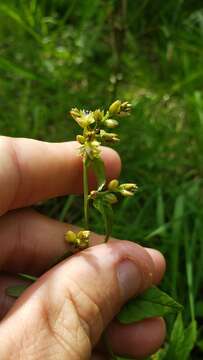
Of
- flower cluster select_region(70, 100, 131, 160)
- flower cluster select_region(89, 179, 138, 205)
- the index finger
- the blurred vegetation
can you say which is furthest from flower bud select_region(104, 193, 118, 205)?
the blurred vegetation

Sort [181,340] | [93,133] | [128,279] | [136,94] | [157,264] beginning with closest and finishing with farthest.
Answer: [93,133], [128,279], [181,340], [157,264], [136,94]

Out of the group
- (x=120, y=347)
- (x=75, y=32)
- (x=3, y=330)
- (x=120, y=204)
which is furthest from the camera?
(x=75, y=32)

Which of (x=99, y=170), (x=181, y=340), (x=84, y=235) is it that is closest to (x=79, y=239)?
(x=84, y=235)

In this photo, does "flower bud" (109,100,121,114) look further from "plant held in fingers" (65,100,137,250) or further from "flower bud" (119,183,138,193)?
"flower bud" (119,183,138,193)

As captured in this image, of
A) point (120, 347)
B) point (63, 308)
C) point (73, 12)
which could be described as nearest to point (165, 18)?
point (73, 12)

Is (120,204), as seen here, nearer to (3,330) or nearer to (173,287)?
(173,287)

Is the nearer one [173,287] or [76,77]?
[173,287]

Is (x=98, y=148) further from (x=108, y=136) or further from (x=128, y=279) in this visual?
(x=128, y=279)

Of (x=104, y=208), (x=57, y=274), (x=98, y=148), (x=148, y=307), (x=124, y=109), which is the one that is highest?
(x=124, y=109)
